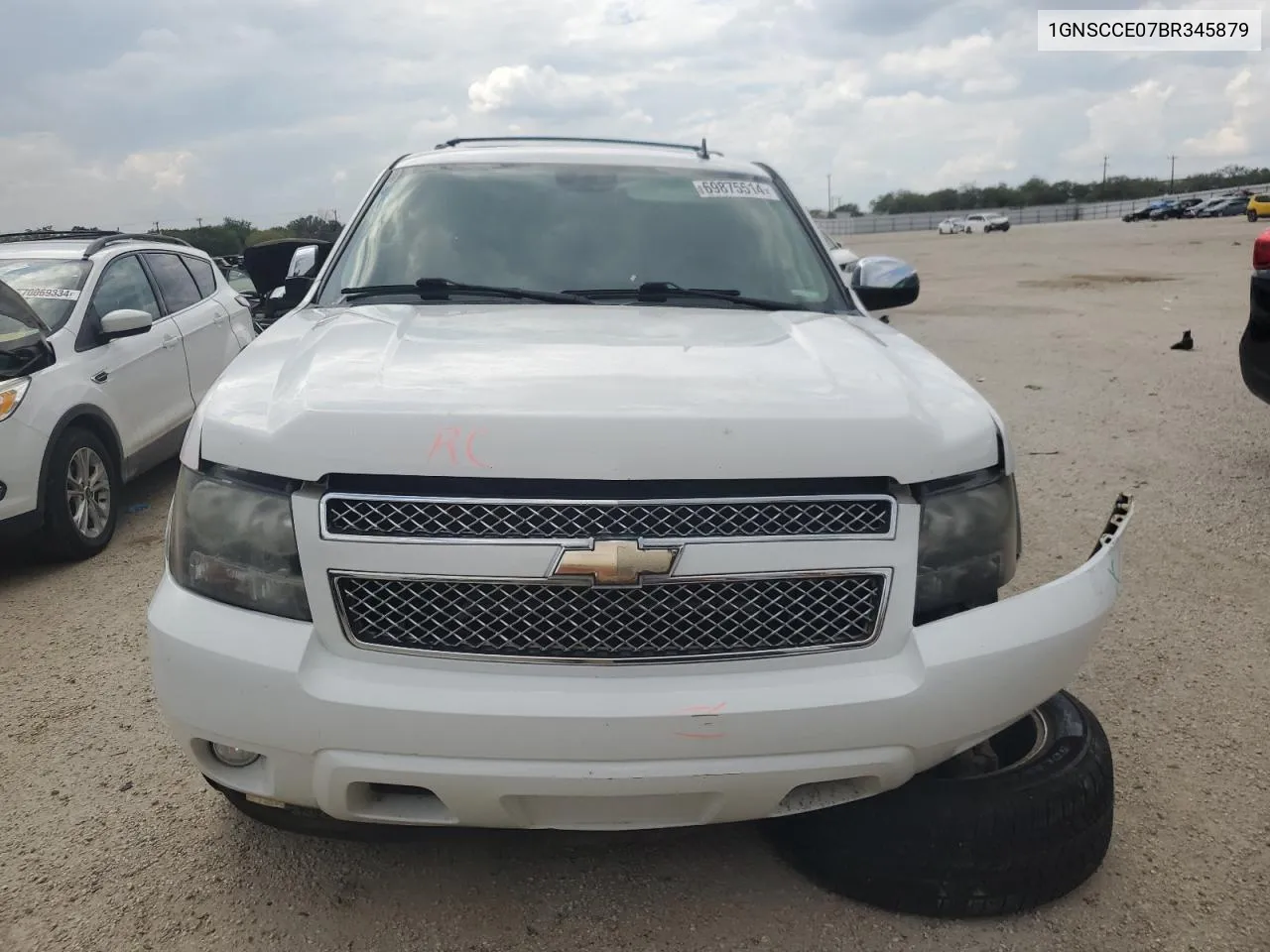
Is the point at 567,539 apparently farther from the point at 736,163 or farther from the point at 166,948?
the point at 736,163

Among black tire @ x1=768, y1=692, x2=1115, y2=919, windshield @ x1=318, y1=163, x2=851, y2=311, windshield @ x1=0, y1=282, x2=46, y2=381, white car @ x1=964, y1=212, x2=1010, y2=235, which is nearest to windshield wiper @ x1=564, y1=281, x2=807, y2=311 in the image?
windshield @ x1=318, y1=163, x2=851, y2=311

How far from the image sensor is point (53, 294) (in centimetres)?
557

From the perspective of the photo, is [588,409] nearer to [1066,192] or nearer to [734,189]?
[734,189]

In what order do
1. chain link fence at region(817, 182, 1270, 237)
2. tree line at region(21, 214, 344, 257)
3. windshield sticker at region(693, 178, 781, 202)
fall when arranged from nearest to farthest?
windshield sticker at region(693, 178, 781, 202) → tree line at region(21, 214, 344, 257) → chain link fence at region(817, 182, 1270, 237)

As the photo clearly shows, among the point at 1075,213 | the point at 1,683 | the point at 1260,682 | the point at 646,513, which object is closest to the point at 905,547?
the point at 646,513

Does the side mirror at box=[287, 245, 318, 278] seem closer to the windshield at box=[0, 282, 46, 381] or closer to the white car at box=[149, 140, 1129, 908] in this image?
the windshield at box=[0, 282, 46, 381]

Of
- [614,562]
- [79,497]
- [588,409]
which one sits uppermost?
[588,409]

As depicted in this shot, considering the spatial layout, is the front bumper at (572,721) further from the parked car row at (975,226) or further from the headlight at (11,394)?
the parked car row at (975,226)

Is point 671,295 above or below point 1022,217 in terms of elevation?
below

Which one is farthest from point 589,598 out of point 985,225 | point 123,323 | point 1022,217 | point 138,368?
point 1022,217

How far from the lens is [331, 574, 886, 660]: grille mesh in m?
1.94

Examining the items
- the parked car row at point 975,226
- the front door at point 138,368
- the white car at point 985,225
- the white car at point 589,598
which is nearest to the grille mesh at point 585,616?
the white car at point 589,598

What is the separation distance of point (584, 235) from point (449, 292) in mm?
518

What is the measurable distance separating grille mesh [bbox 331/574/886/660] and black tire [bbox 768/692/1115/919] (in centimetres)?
58
